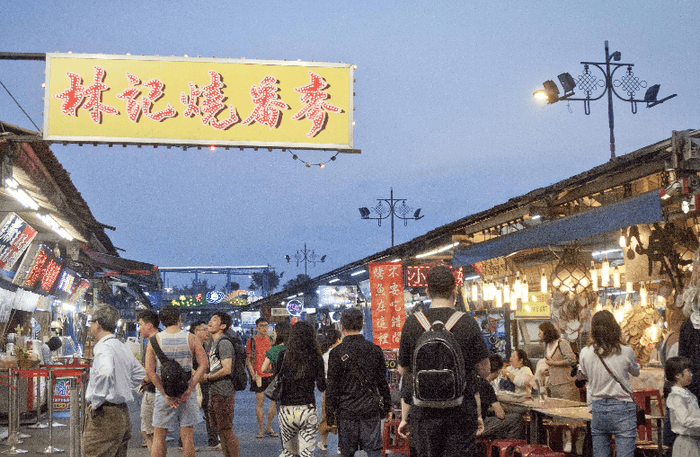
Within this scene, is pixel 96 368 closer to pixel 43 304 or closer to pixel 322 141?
pixel 322 141

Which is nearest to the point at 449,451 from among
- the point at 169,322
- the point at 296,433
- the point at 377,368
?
the point at 377,368

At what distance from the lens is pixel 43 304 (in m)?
17.3

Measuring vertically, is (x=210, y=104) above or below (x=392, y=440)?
above

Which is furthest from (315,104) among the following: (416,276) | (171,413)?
(416,276)

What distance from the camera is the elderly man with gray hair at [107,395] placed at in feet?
19.6

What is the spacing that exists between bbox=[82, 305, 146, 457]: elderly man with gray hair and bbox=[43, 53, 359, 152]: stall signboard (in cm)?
369

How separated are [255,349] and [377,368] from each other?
23.0 ft

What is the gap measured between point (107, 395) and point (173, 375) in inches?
54.0

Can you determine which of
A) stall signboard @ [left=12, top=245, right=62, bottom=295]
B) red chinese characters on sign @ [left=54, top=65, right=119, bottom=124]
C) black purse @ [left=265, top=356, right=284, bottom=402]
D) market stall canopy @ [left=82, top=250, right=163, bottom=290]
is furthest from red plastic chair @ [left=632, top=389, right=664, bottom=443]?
market stall canopy @ [left=82, top=250, right=163, bottom=290]

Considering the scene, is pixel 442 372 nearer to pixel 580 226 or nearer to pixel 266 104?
pixel 580 226

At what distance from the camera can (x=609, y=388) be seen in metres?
6.51

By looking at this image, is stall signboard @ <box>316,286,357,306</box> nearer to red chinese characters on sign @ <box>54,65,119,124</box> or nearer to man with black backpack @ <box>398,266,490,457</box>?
red chinese characters on sign @ <box>54,65,119,124</box>

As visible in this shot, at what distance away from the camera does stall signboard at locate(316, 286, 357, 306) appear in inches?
1174

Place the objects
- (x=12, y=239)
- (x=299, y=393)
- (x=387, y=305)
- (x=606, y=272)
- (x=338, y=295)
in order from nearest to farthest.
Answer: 1. (x=299, y=393)
2. (x=12, y=239)
3. (x=606, y=272)
4. (x=387, y=305)
5. (x=338, y=295)
